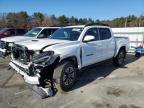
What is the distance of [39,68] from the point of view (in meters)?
5.57

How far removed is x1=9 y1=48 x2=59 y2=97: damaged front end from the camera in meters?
5.53

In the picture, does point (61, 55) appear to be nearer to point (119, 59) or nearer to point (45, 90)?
point (45, 90)

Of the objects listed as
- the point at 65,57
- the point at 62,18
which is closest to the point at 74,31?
the point at 65,57

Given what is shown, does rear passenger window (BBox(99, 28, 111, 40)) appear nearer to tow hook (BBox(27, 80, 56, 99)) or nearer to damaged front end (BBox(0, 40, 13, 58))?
tow hook (BBox(27, 80, 56, 99))

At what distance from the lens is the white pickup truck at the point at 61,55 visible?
18.5 ft

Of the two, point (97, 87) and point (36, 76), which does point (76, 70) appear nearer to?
point (97, 87)

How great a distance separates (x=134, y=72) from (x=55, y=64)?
4.10 metres

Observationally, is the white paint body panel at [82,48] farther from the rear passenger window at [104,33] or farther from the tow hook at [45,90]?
the tow hook at [45,90]

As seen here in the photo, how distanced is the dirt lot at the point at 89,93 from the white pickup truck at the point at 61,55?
18.5 inches

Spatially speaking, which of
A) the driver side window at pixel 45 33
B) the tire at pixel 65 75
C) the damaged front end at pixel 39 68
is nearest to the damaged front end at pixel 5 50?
the damaged front end at pixel 39 68

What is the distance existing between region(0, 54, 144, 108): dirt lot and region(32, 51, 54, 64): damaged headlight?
1.00 metres

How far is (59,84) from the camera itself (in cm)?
601

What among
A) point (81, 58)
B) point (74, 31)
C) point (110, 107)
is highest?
point (74, 31)

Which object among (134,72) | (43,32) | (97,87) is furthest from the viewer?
(43,32)
